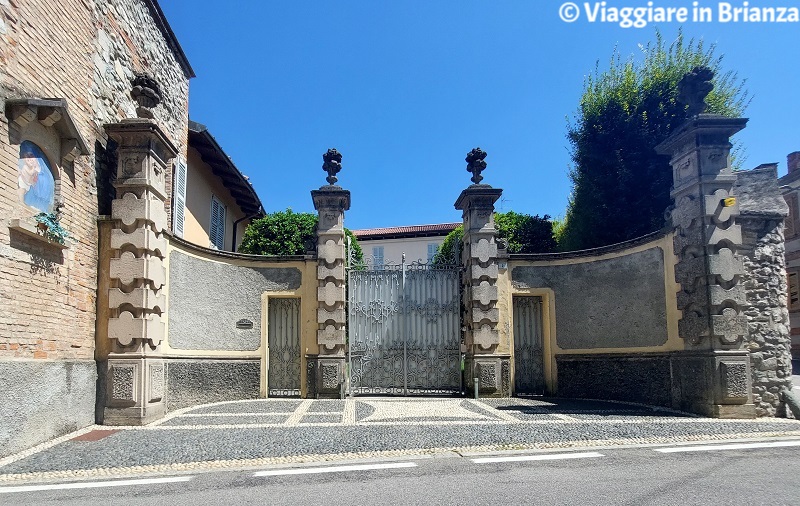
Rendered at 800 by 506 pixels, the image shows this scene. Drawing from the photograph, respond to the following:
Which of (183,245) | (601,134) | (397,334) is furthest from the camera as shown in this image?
(601,134)

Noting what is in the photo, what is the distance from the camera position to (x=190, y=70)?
13.6 m

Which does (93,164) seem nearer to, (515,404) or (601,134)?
(515,404)

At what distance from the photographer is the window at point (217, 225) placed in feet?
51.8

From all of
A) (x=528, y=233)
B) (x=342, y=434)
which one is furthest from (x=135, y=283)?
(x=528, y=233)

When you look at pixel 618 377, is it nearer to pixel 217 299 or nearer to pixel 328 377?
pixel 328 377

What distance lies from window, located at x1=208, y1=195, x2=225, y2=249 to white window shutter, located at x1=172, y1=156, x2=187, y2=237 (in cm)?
284

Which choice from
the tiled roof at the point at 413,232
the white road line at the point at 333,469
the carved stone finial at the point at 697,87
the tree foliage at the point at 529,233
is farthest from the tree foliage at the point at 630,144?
the tiled roof at the point at 413,232

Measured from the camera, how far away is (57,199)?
284 inches

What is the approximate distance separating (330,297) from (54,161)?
532 centimetres

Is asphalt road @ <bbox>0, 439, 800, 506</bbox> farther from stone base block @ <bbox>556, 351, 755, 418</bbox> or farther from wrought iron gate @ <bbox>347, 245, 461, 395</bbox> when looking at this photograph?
wrought iron gate @ <bbox>347, 245, 461, 395</bbox>

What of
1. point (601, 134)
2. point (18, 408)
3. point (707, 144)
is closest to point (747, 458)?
point (707, 144)

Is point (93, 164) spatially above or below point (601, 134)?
below

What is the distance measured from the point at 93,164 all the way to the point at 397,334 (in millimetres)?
6413

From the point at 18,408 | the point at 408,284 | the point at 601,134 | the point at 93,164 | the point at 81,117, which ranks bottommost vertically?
A: the point at 18,408
